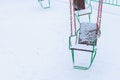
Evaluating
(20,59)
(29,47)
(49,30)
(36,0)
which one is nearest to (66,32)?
(49,30)

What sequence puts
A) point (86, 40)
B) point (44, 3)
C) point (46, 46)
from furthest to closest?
point (44, 3) → point (46, 46) → point (86, 40)

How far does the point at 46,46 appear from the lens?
3812 millimetres

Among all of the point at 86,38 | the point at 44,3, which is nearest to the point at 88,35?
the point at 86,38

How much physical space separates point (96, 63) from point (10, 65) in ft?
3.91

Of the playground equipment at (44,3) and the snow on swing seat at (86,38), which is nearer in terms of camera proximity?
the snow on swing seat at (86,38)

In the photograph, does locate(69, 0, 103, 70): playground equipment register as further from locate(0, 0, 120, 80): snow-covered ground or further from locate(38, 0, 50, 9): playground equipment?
locate(38, 0, 50, 9): playground equipment

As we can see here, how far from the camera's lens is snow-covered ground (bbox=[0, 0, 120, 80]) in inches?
125

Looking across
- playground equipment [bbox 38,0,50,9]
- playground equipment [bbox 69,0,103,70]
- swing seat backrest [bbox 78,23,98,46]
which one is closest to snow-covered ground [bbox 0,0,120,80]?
playground equipment [bbox 38,0,50,9]

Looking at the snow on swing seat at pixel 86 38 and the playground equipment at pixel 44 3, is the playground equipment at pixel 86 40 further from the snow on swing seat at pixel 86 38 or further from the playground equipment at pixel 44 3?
the playground equipment at pixel 44 3

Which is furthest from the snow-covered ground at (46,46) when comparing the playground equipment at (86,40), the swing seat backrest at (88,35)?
the swing seat backrest at (88,35)

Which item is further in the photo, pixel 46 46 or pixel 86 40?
pixel 46 46

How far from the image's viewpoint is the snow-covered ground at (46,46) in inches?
125

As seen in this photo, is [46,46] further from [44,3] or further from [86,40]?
[44,3]

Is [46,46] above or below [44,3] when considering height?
below
